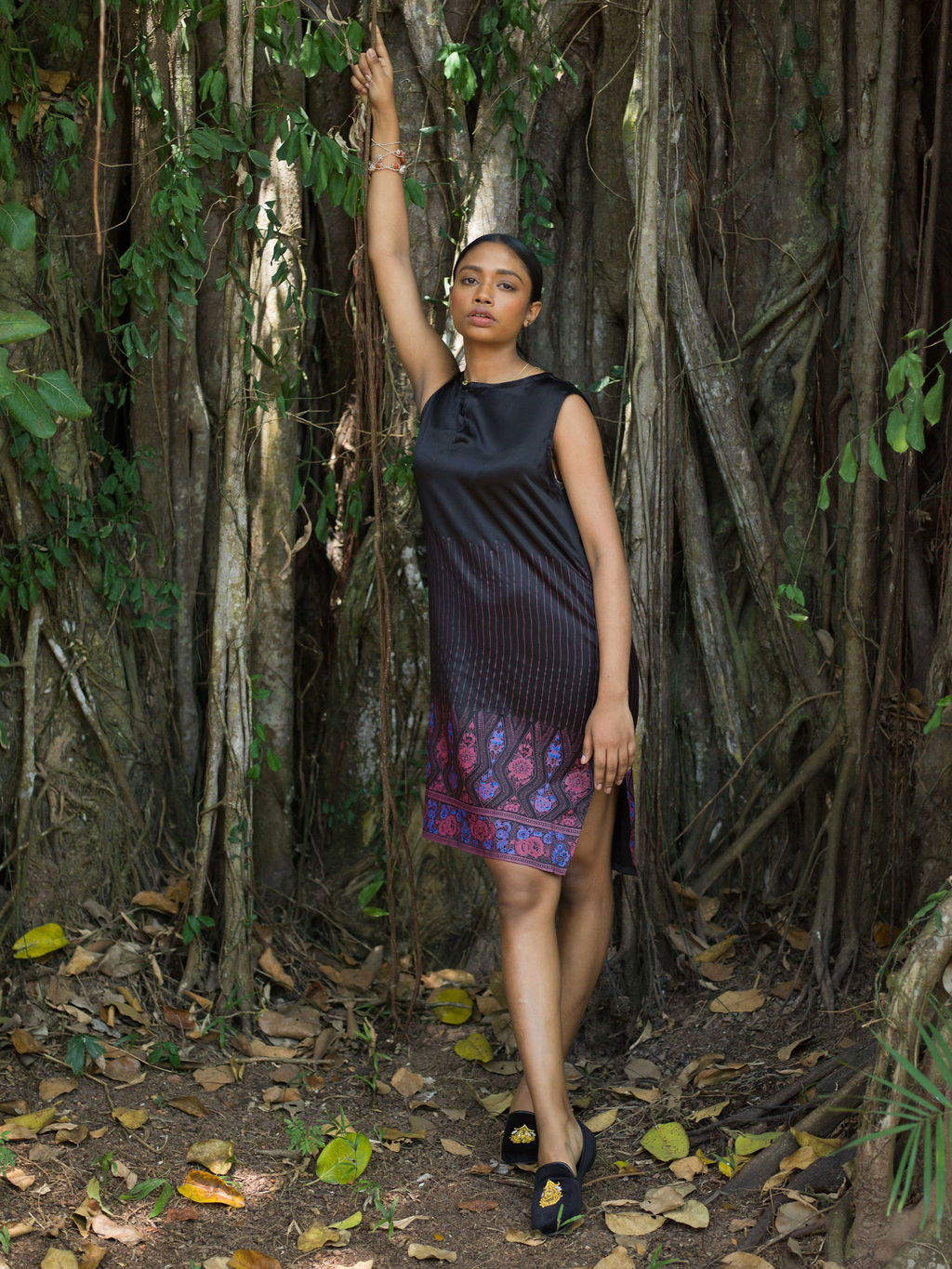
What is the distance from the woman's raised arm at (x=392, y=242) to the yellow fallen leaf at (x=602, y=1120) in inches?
63.1

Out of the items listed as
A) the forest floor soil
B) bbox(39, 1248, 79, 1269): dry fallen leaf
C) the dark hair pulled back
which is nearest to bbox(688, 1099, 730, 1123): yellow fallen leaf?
the forest floor soil

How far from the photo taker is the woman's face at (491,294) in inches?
98.3

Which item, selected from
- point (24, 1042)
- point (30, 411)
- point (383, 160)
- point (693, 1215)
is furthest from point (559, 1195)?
point (383, 160)

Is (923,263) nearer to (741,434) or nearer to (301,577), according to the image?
(741,434)

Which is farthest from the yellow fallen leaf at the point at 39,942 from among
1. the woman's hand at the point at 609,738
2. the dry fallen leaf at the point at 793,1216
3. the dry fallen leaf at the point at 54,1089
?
the dry fallen leaf at the point at 793,1216

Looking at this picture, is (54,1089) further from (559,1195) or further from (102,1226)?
(559,1195)

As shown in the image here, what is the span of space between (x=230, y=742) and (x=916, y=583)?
177cm

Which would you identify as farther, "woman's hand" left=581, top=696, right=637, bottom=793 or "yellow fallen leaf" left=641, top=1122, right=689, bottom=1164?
"yellow fallen leaf" left=641, top=1122, right=689, bottom=1164

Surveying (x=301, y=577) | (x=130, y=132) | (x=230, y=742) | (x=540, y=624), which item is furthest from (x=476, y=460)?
(x=130, y=132)

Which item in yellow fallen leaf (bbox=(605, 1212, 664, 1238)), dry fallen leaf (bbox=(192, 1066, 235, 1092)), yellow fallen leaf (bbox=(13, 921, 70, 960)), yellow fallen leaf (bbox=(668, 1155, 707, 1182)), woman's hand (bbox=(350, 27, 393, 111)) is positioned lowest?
yellow fallen leaf (bbox=(605, 1212, 664, 1238))

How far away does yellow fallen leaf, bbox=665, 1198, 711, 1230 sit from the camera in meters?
2.30

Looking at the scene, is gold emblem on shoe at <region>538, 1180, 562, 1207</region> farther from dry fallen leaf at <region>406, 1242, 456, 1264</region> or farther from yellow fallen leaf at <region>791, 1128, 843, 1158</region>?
yellow fallen leaf at <region>791, 1128, 843, 1158</region>

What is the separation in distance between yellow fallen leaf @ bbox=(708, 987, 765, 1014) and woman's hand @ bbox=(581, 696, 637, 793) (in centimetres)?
95

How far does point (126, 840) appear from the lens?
3.24 m
